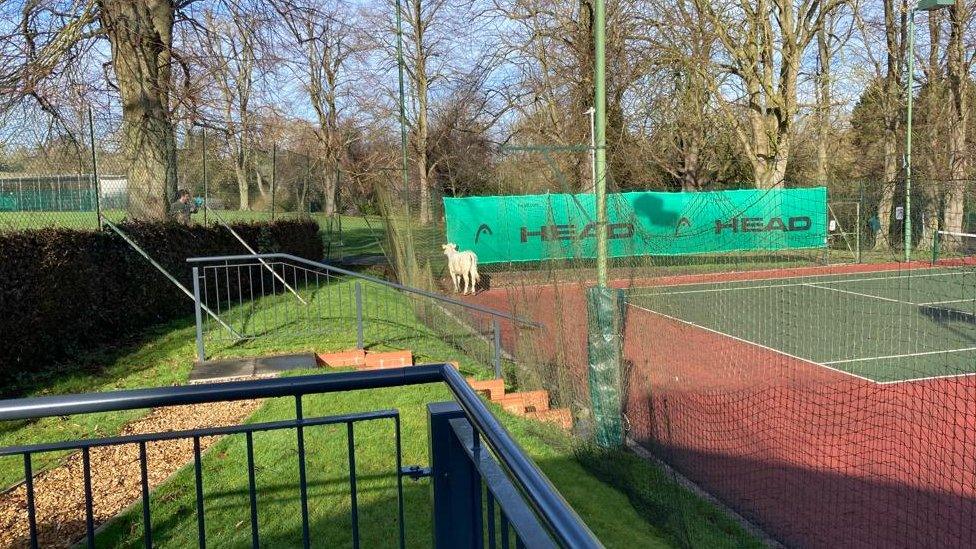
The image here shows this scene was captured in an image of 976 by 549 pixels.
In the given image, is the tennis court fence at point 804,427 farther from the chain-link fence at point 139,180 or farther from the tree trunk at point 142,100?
the tree trunk at point 142,100

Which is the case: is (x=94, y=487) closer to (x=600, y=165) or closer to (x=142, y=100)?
(x=600, y=165)

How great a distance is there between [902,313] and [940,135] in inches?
654

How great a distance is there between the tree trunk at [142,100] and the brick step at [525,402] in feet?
24.9

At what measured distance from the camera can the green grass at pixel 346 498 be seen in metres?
4.66

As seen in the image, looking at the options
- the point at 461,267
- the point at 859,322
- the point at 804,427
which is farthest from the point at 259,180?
the point at 859,322

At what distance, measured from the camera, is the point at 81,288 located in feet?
29.9

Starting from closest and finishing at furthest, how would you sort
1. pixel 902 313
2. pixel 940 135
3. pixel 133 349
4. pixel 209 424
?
pixel 209 424 < pixel 133 349 < pixel 902 313 < pixel 940 135

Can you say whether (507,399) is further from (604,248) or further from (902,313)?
(902,313)

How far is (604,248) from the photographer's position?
7.00 metres

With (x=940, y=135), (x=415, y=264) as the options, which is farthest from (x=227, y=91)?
(x=940, y=135)

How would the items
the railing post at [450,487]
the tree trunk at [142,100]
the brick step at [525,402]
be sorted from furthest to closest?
the tree trunk at [142,100], the brick step at [525,402], the railing post at [450,487]

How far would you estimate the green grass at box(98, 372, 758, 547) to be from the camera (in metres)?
4.66

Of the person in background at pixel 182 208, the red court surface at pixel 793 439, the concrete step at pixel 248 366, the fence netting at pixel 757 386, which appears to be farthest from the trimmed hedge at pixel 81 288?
the red court surface at pixel 793 439

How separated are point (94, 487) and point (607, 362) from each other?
459cm
